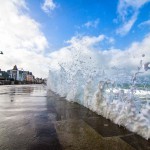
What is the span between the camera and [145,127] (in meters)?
4.44

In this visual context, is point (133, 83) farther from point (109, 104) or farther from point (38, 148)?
point (38, 148)

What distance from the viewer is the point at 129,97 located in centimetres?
552

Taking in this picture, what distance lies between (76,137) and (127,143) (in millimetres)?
943

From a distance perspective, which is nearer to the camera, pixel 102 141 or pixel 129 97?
pixel 102 141

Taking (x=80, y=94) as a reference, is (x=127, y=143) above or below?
below

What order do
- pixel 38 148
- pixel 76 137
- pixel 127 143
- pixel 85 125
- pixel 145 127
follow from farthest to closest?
pixel 85 125 → pixel 145 127 → pixel 76 137 → pixel 127 143 → pixel 38 148

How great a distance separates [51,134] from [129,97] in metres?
2.29

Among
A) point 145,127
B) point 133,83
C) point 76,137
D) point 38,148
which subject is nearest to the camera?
point 38,148

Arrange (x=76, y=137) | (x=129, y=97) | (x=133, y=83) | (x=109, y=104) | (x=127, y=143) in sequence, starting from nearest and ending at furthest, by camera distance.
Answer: (x=127, y=143), (x=76, y=137), (x=129, y=97), (x=133, y=83), (x=109, y=104)

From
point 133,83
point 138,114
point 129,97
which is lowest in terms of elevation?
point 138,114

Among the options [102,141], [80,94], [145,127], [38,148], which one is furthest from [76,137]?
[80,94]

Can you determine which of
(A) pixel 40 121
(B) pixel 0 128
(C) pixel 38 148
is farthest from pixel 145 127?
(B) pixel 0 128

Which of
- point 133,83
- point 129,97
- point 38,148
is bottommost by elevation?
point 38,148

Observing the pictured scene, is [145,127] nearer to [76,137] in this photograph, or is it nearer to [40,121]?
[76,137]
